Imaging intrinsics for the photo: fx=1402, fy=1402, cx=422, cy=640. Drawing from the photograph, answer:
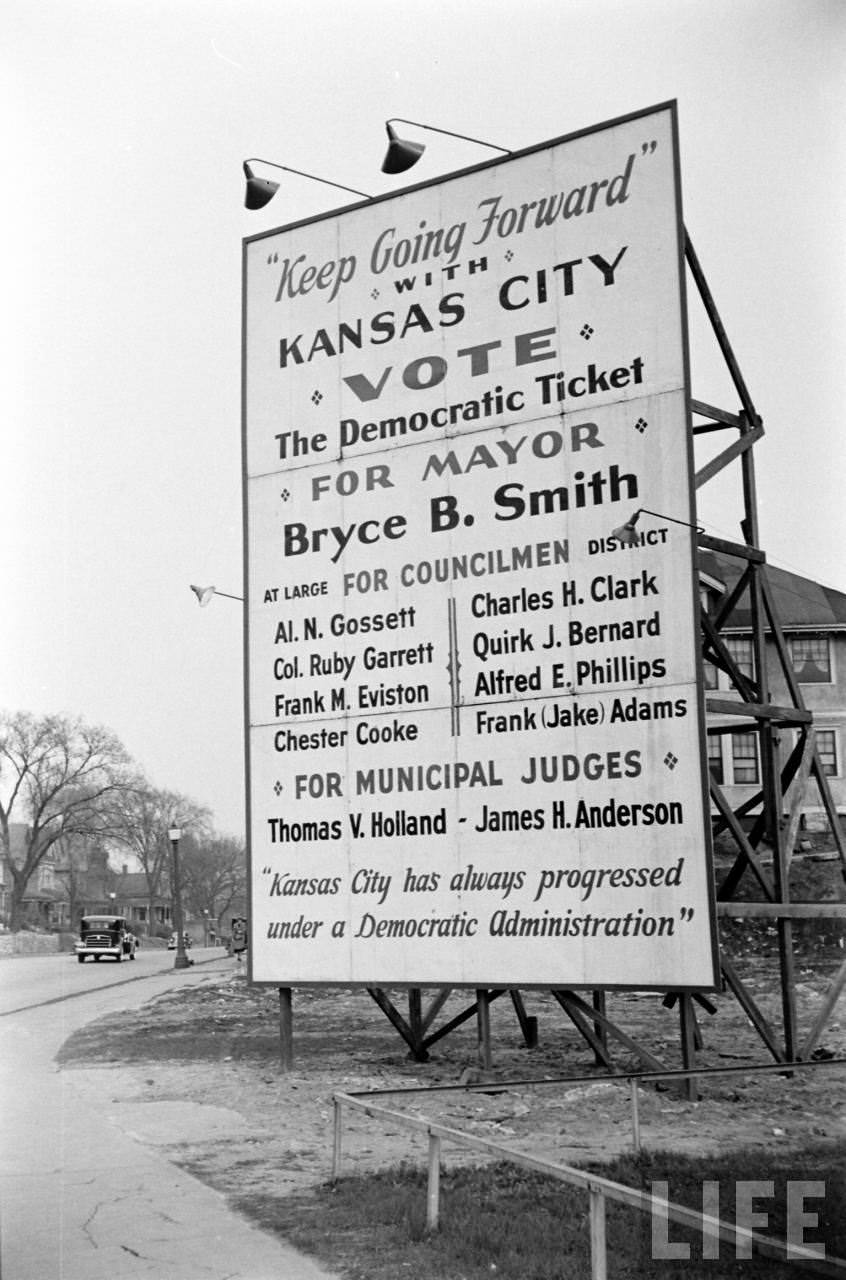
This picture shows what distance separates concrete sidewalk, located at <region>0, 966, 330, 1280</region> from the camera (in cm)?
788

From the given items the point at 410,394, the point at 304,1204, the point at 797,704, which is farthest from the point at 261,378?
the point at 304,1204

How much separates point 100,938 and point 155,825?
67.4 meters

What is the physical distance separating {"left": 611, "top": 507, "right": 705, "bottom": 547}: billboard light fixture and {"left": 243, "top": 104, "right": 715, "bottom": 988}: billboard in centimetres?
8

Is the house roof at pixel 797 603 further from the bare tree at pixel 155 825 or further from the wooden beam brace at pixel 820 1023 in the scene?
the bare tree at pixel 155 825

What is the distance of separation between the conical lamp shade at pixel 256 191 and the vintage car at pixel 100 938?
41.0m

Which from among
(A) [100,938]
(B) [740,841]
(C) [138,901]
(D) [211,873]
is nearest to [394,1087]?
(B) [740,841]

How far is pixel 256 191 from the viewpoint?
16797 mm

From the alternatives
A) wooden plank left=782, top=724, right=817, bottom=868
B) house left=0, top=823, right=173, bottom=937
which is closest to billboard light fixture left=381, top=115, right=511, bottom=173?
wooden plank left=782, top=724, right=817, bottom=868

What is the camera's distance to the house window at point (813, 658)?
140 ft

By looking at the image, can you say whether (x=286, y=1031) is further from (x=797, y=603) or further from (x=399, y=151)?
(x=797, y=603)

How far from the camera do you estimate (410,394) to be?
1656 centimetres

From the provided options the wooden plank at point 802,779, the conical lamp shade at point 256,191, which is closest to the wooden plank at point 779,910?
the wooden plank at point 802,779

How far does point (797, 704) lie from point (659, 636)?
158 inches

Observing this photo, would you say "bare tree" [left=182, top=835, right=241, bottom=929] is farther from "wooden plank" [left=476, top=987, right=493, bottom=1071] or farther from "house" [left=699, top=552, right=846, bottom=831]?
Result: "wooden plank" [left=476, top=987, right=493, bottom=1071]
